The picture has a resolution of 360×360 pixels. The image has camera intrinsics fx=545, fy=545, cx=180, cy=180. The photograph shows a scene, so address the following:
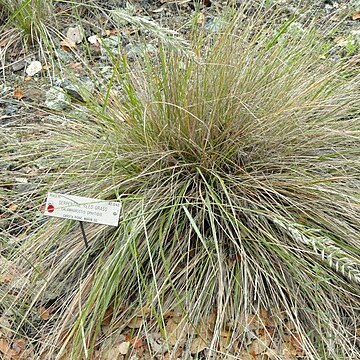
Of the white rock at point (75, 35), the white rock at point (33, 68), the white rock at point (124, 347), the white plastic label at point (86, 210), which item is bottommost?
the white rock at point (124, 347)

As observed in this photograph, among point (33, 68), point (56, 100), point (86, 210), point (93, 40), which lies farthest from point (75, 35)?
point (86, 210)

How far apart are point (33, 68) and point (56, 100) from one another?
12.8 inches

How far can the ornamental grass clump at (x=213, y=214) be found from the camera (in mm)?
1483

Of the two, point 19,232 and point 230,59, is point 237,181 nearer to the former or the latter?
point 230,59

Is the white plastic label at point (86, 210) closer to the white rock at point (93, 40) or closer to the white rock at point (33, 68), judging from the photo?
the white rock at point (33, 68)

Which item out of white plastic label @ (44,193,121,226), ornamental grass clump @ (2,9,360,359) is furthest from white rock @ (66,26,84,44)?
white plastic label @ (44,193,121,226)

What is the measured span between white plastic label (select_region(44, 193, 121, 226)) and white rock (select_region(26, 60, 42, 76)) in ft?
3.76

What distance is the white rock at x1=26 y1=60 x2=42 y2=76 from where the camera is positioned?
7.97ft

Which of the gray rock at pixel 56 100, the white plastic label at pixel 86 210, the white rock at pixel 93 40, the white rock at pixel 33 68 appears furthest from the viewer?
the white rock at pixel 93 40

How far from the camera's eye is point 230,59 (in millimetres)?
1809

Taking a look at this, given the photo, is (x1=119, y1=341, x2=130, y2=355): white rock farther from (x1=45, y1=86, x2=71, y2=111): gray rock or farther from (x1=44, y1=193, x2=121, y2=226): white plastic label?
(x1=45, y1=86, x2=71, y2=111): gray rock

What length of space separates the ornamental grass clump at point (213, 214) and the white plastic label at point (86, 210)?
0.07m

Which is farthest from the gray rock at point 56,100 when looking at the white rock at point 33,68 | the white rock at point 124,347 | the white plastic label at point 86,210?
the white rock at point 124,347

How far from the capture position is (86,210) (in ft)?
4.76
